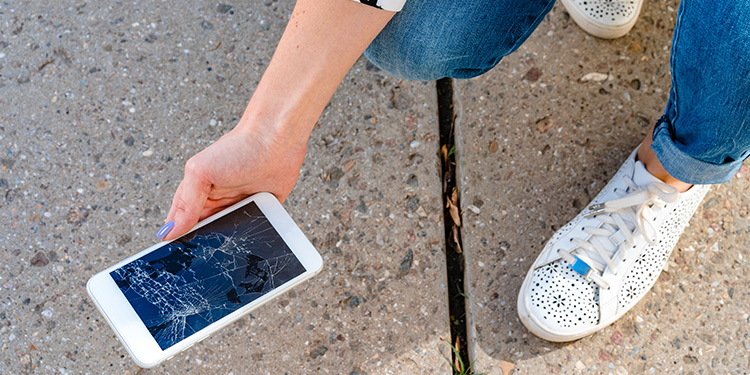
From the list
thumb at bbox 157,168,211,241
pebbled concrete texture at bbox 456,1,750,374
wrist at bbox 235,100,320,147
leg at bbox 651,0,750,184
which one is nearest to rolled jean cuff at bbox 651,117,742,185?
leg at bbox 651,0,750,184

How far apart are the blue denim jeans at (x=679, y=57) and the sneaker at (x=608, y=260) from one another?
0.19 m

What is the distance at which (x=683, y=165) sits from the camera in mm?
1368

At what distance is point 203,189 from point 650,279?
122cm

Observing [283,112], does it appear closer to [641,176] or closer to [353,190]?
[353,190]

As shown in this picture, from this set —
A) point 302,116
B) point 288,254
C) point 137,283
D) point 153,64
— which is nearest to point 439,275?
point 288,254

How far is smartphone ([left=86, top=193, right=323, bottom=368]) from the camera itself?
128 centimetres

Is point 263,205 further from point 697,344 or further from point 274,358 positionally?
point 697,344

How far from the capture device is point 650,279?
1610mm

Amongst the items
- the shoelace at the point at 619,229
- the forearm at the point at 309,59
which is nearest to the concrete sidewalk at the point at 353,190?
the shoelace at the point at 619,229

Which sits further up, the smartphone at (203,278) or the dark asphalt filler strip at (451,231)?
the smartphone at (203,278)

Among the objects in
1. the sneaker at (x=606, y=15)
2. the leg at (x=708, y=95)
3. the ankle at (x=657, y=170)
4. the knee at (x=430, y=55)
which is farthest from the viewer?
the sneaker at (x=606, y=15)

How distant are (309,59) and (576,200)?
1013 millimetres

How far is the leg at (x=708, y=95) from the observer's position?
1.11m

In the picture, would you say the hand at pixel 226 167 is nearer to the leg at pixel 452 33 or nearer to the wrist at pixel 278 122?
the wrist at pixel 278 122
